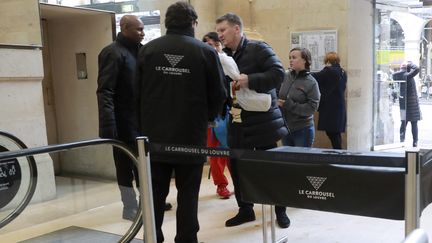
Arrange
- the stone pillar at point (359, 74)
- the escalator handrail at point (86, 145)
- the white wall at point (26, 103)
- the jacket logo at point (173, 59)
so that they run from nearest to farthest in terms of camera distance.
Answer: the escalator handrail at point (86, 145)
the jacket logo at point (173, 59)
the white wall at point (26, 103)
the stone pillar at point (359, 74)

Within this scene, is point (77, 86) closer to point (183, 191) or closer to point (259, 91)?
point (259, 91)

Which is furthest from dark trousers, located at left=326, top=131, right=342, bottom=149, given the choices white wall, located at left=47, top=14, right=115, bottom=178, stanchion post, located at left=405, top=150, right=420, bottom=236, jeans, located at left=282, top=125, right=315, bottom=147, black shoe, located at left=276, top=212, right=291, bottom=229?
stanchion post, located at left=405, top=150, right=420, bottom=236

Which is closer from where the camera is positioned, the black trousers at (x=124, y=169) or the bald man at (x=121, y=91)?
the bald man at (x=121, y=91)

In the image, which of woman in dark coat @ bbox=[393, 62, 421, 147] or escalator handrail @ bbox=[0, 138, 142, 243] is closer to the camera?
escalator handrail @ bbox=[0, 138, 142, 243]

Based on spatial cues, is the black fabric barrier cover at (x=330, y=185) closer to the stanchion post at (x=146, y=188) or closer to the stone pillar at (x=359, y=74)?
the stanchion post at (x=146, y=188)

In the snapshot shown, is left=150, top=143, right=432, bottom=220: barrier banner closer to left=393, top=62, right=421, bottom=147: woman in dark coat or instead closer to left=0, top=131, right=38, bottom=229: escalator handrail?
left=0, top=131, right=38, bottom=229: escalator handrail

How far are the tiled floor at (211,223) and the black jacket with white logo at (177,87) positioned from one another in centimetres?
102

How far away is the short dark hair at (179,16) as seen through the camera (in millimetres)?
2658

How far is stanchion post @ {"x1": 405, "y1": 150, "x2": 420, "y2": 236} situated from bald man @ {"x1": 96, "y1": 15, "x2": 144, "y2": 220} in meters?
2.00

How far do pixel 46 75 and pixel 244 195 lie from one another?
4140mm

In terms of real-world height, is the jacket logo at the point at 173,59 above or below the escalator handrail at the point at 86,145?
above

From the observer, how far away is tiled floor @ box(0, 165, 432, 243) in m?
3.39

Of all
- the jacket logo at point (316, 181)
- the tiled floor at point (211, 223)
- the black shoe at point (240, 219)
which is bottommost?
the tiled floor at point (211, 223)

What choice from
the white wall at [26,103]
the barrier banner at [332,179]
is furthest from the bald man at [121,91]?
the barrier banner at [332,179]
